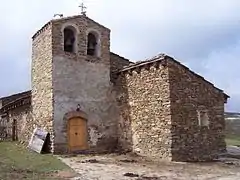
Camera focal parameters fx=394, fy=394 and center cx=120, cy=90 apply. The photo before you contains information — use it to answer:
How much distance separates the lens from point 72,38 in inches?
771

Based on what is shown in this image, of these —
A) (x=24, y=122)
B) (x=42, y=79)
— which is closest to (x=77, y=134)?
(x=42, y=79)

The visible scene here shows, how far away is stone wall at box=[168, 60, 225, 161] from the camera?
16.2 m

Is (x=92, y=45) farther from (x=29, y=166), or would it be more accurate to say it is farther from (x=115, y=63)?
(x=29, y=166)

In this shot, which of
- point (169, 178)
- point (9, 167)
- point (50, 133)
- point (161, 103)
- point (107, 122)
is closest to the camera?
point (169, 178)

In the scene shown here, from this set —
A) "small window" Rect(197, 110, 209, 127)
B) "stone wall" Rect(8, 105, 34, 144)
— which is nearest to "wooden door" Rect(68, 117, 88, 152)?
"stone wall" Rect(8, 105, 34, 144)

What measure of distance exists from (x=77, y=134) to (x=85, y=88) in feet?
7.44

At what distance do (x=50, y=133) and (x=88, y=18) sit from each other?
6.00m

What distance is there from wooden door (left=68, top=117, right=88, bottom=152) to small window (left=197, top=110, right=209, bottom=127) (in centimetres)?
564

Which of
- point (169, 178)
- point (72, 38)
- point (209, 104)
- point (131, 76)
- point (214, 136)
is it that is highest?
point (72, 38)

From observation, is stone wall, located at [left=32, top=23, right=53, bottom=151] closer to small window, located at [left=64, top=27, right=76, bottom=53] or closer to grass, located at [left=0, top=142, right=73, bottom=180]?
small window, located at [left=64, top=27, right=76, bottom=53]

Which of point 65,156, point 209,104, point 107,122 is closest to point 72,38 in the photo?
point 107,122

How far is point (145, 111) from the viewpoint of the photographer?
17656 mm

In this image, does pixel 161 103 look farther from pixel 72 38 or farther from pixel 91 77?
pixel 72 38

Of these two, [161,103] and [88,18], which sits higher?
[88,18]
